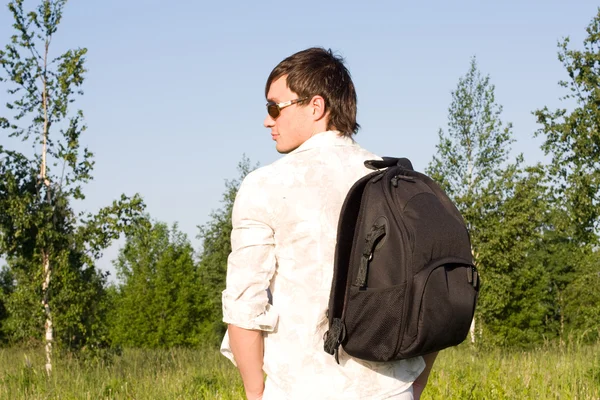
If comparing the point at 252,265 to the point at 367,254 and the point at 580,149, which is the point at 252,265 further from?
the point at 580,149

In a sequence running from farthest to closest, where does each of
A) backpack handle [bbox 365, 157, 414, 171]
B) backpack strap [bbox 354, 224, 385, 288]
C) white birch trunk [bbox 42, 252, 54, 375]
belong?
white birch trunk [bbox 42, 252, 54, 375]
backpack handle [bbox 365, 157, 414, 171]
backpack strap [bbox 354, 224, 385, 288]

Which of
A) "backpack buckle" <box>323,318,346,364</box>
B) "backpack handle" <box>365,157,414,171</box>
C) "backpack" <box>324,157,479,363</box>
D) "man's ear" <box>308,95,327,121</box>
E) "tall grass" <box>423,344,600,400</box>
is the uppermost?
"man's ear" <box>308,95,327,121</box>

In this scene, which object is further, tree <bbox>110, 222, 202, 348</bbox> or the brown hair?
tree <bbox>110, 222, 202, 348</bbox>

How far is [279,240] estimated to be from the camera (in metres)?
2.31

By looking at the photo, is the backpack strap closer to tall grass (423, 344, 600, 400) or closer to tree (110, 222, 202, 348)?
tall grass (423, 344, 600, 400)

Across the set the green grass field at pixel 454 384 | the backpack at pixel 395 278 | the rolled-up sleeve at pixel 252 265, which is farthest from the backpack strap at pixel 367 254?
the green grass field at pixel 454 384

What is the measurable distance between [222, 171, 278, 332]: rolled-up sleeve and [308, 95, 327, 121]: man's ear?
1.08 ft

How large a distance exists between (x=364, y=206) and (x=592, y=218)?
15913mm

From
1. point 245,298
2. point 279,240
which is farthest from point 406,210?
point 245,298

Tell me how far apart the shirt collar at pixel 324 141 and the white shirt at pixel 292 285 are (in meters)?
0.14

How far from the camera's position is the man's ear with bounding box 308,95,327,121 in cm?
250

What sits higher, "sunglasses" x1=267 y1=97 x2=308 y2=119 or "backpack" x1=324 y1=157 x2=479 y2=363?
"sunglasses" x1=267 y1=97 x2=308 y2=119

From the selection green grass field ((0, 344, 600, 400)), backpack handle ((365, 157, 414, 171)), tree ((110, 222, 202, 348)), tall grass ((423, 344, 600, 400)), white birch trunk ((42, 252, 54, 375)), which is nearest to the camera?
backpack handle ((365, 157, 414, 171))

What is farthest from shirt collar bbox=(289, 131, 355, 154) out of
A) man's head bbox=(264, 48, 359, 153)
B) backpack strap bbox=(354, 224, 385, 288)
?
backpack strap bbox=(354, 224, 385, 288)
